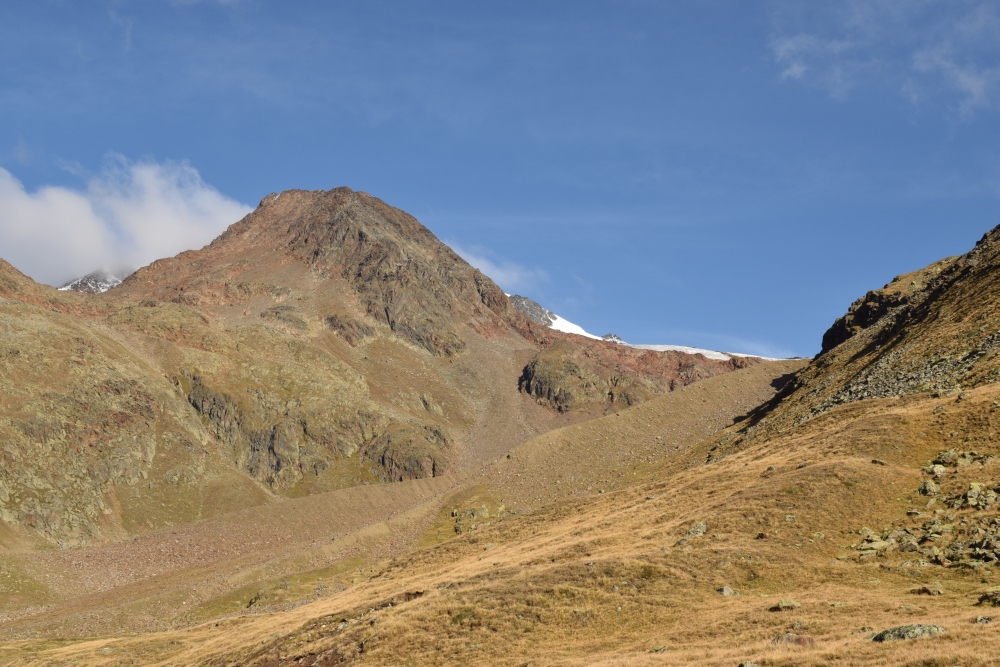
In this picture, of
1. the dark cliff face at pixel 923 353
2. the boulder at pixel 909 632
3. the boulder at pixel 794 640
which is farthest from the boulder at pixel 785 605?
the dark cliff face at pixel 923 353

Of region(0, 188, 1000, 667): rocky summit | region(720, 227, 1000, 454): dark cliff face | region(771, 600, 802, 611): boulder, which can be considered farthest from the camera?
region(720, 227, 1000, 454): dark cliff face

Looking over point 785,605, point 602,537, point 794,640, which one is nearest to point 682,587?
point 785,605

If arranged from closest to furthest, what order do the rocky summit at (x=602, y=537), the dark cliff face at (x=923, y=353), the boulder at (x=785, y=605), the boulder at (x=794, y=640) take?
1. the boulder at (x=794, y=640)
2. the boulder at (x=785, y=605)
3. the rocky summit at (x=602, y=537)
4. the dark cliff face at (x=923, y=353)

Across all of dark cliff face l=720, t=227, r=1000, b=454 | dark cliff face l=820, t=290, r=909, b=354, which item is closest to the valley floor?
dark cliff face l=720, t=227, r=1000, b=454

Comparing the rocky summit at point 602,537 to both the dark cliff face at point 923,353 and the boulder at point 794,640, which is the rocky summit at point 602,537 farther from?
the dark cliff face at point 923,353

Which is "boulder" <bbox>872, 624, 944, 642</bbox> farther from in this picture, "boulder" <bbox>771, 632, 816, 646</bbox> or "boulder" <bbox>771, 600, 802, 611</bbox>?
"boulder" <bbox>771, 600, 802, 611</bbox>

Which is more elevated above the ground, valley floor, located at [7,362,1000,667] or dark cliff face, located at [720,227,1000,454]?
dark cliff face, located at [720,227,1000,454]

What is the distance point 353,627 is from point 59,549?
382ft

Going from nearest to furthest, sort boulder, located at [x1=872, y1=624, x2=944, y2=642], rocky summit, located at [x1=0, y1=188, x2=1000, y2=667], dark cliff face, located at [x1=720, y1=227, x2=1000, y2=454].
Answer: boulder, located at [x1=872, y1=624, x2=944, y2=642] → rocky summit, located at [x1=0, y1=188, x2=1000, y2=667] → dark cliff face, located at [x1=720, y1=227, x2=1000, y2=454]

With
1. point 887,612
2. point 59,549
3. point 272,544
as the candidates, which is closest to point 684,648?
point 887,612

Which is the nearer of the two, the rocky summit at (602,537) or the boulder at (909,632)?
the boulder at (909,632)

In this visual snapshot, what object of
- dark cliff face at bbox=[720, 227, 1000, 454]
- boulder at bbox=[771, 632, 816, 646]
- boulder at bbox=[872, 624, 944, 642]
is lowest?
boulder at bbox=[771, 632, 816, 646]

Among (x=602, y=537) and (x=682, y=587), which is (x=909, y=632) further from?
(x=602, y=537)

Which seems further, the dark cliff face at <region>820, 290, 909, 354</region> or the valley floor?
the dark cliff face at <region>820, 290, 909, 354</region>
